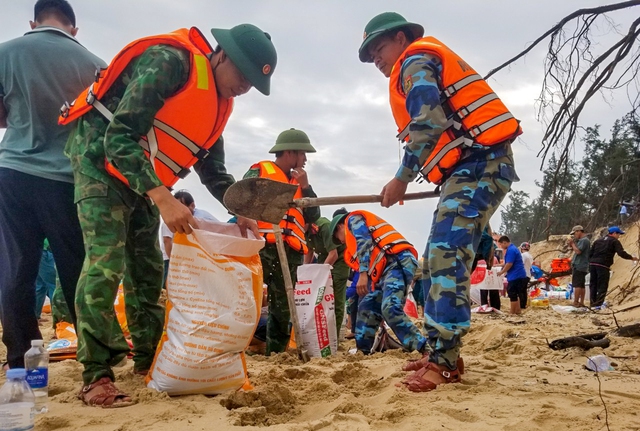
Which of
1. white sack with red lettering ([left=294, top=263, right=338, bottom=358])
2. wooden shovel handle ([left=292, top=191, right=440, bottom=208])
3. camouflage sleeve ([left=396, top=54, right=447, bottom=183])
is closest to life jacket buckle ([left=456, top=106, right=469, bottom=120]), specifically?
camouflage sleeve ([left=396, top=54, right=447, bottom=183])

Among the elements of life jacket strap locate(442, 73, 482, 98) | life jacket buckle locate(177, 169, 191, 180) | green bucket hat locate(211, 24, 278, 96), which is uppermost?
green bucket hat locate(211, 24, 278, 96)

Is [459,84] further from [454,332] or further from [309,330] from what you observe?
[309,330]

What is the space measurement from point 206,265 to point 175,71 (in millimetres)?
906

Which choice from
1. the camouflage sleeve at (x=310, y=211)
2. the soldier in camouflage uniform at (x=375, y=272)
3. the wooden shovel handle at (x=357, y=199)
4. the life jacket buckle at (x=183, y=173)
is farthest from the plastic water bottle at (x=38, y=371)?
the camouflage sleeve at (x=310, y=211)

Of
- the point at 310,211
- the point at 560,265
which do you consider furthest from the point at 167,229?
the point at 560,265

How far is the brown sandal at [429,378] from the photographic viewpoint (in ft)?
7.10

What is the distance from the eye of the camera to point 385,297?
3.97 meters

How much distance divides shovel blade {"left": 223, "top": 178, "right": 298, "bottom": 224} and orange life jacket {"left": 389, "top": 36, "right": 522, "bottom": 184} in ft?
3.68

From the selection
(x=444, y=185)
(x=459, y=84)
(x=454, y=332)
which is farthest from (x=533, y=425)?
(x=459, y=84)

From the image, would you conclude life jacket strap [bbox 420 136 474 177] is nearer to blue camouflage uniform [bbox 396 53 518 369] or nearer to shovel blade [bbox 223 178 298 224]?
blue camouflage uniform [bbox 396 53 518 369]

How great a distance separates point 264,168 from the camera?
4059 millimetres

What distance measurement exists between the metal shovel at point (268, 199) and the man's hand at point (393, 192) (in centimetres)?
19

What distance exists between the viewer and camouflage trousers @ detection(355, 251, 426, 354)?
3750 mm

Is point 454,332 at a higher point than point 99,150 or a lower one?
lower
